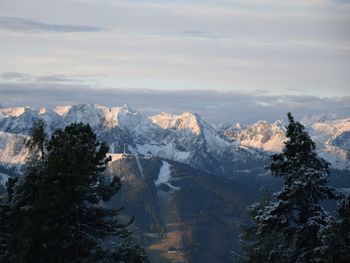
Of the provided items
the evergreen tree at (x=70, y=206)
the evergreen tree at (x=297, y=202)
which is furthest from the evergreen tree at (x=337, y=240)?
the evergreen tree at (x=70, y=206)

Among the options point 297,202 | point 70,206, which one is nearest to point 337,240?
point 297,202

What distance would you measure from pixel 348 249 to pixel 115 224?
19012 mm

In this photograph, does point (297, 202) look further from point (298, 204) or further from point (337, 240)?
point (337, 240)

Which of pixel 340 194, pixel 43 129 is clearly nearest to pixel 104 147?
pixel 43 129

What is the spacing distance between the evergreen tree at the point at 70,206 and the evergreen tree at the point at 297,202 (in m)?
10.5

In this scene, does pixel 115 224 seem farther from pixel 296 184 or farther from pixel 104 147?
pixel 296 184

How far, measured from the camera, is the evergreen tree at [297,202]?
42.2 metres

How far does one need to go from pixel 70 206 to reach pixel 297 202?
15763 millimetres

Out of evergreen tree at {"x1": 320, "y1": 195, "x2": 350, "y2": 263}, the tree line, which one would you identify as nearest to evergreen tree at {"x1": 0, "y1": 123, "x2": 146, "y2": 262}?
the tree line

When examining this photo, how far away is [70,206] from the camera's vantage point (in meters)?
47.6

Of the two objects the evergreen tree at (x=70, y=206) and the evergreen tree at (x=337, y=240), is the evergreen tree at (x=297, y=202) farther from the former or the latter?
the evergreen tree at (x=70, y=206)

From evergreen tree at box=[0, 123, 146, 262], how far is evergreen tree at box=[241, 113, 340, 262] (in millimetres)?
10462

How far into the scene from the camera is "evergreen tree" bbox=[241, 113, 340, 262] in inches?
1661

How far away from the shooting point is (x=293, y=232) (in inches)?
1704
